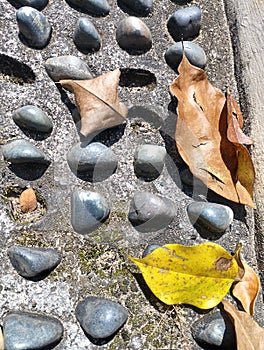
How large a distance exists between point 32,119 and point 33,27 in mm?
252

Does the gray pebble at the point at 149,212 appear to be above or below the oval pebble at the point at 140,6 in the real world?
below

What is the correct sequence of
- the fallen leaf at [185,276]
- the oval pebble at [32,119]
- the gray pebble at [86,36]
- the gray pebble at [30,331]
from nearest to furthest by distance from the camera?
the gray pebble at [30,331] < the fallen leaf at [185,276] < the oval pebble at [32,119] < the gray pebble at [86,36]

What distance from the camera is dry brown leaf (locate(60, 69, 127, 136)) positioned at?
136 cm

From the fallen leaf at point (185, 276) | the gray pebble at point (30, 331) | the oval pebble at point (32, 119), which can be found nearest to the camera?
the gray pebble at point (30, 331)

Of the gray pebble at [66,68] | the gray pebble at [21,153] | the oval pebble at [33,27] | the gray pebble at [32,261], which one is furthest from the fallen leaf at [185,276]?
the oval pebble at [33,27]

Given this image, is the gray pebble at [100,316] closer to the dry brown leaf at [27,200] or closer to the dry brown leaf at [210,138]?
the dry brown leaf at [27,200]

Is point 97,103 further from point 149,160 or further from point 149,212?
point 149,212

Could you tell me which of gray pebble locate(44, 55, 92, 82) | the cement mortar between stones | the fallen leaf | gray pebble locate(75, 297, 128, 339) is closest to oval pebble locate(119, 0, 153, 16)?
the cement mortar between stones

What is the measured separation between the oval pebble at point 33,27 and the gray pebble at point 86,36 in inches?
2.9

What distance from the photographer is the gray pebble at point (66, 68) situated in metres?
1.40

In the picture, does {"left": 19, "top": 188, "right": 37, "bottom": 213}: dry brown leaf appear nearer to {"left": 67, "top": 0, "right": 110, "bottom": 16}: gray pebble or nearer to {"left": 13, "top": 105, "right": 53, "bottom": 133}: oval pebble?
{"left": 13, "top": 105, "right": 53, "bottom": 133}: oval pebble

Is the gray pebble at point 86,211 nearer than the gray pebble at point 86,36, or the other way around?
the gray pebble at point 86,211

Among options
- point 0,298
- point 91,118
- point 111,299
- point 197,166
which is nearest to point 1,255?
point 0,298

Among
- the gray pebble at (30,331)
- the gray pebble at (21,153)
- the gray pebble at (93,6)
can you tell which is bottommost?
the gray pebble at (30,331)
